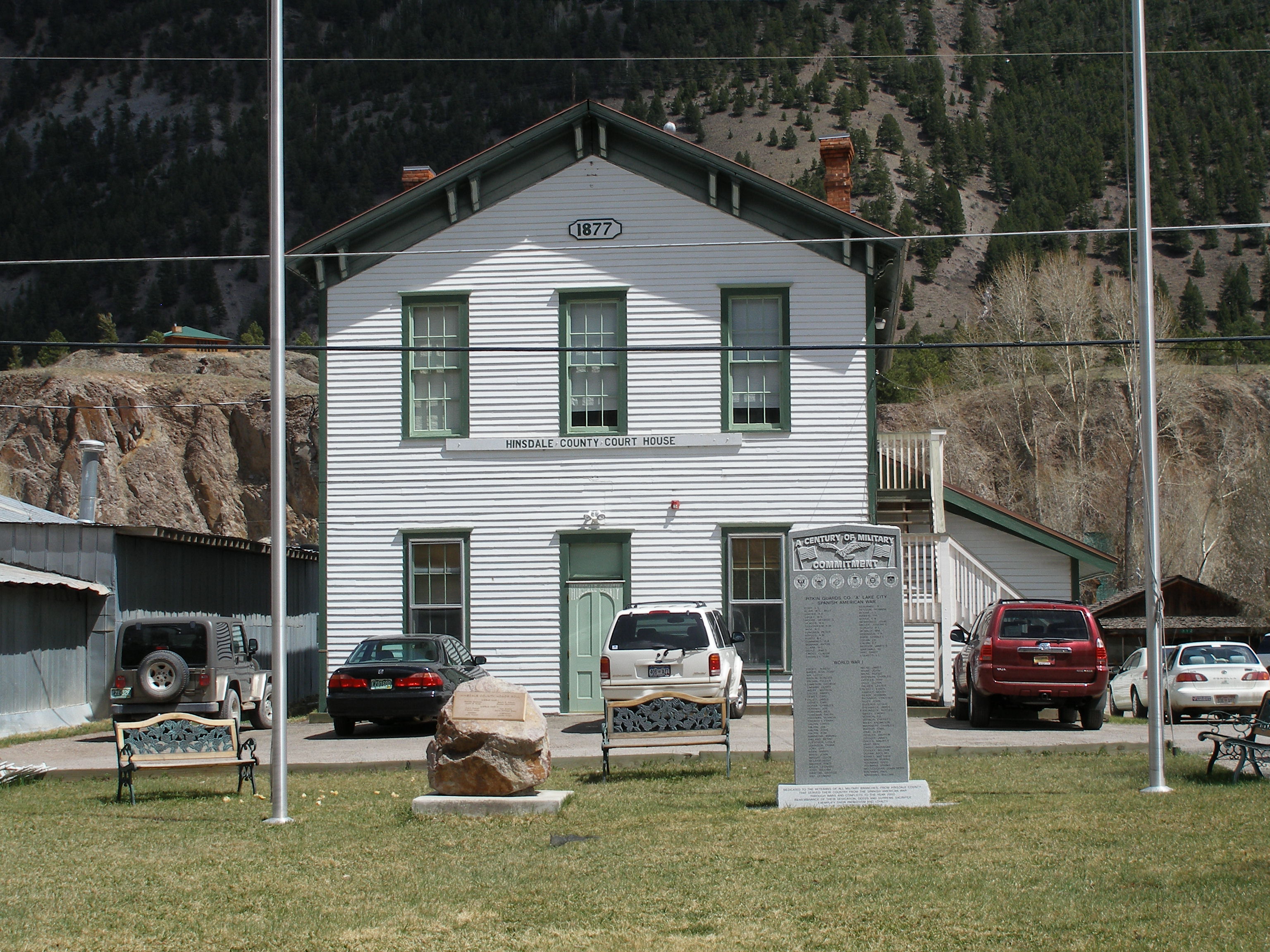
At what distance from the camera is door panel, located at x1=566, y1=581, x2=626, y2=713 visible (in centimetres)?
2259

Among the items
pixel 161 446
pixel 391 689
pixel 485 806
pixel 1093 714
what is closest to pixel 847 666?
pixel 485 806

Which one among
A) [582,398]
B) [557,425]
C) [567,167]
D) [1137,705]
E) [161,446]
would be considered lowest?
[1137,705]

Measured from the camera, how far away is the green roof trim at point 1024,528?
26.3 m

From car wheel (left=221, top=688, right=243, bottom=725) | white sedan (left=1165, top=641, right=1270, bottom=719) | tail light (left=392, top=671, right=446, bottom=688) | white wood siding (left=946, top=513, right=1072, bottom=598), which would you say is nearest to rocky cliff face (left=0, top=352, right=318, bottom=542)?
white wood siding (left=946, top=513, right=1072, bottom=598)

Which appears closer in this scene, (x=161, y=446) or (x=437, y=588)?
(x=437, y=588)

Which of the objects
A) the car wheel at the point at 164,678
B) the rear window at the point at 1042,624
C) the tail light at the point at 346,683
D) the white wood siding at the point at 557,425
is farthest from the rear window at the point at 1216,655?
the car wheel at the point at 164,678

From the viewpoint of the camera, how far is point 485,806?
37.9 feet

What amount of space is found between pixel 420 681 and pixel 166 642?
173 inches

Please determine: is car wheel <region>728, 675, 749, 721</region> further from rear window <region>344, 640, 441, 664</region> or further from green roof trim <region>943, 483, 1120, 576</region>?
green roof trim <region>943, 483, 1120, 576</region>

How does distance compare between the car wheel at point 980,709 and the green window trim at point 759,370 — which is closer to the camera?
the car wheel at point 980,709

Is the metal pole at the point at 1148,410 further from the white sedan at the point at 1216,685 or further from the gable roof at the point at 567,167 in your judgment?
the white sedan at the point at 1216,685

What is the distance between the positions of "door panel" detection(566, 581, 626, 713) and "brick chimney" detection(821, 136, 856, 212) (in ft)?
27.7

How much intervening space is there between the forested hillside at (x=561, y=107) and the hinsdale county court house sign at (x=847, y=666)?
361 feet

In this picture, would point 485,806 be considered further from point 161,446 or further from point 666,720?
point 161,446
